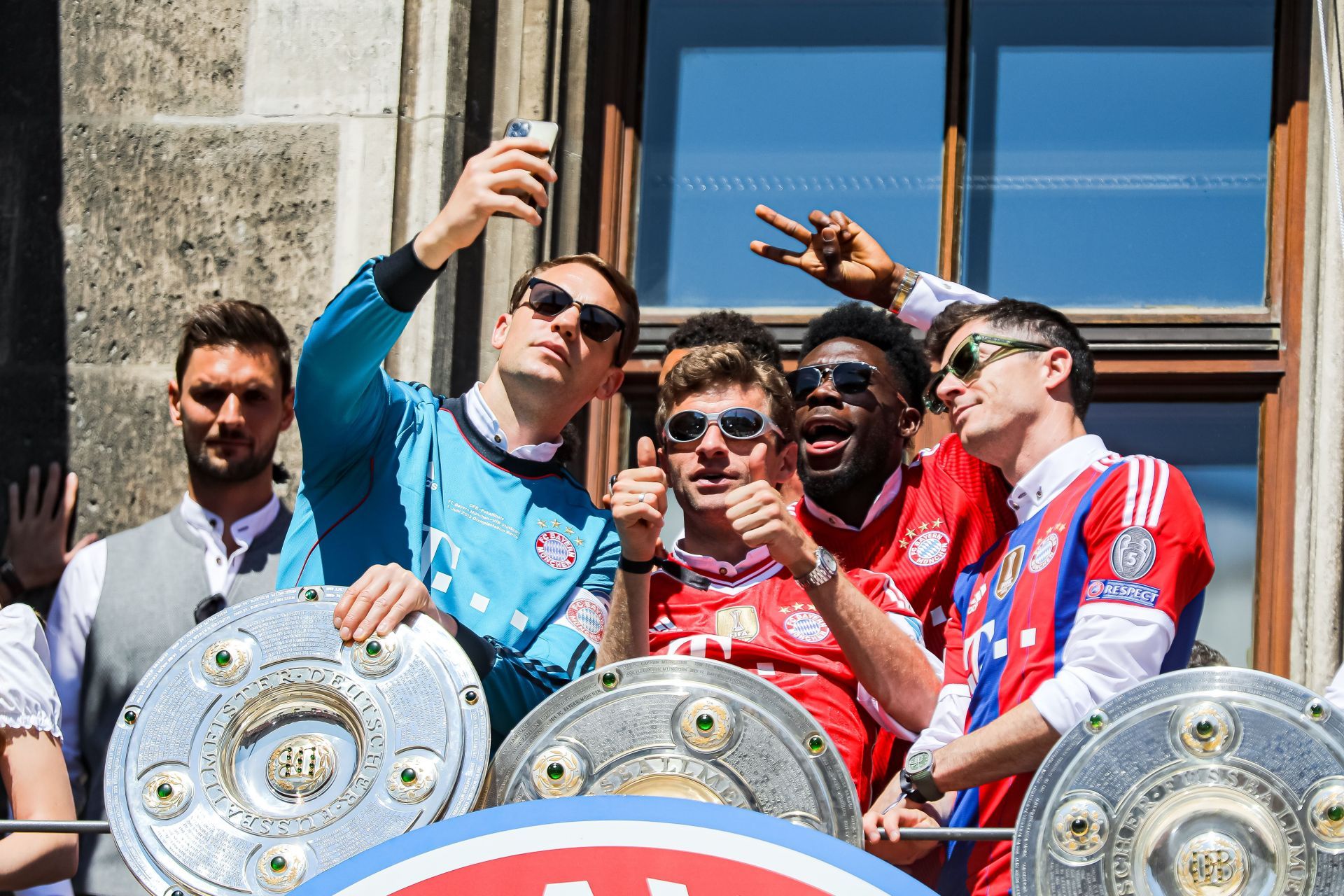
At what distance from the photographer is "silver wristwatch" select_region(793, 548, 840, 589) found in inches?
118

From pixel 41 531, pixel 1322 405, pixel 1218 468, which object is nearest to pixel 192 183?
pixel 41 531

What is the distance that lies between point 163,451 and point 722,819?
7.77ft

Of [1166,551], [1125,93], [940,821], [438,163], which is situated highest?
[1125,93]

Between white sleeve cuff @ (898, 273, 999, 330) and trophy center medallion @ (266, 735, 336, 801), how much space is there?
1758mm

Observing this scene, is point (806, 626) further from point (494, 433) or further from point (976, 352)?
point (494, 433)

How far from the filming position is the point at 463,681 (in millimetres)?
2723

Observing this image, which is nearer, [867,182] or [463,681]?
[463,681]

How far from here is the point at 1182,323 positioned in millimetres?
4352

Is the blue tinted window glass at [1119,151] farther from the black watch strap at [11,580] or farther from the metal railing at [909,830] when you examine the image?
the black watch strap at [11,580]

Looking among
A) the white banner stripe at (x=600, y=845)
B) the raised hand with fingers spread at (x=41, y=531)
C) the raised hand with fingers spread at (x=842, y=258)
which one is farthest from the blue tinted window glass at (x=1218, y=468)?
the raised hand with fingers spread at (x=41, y=531)

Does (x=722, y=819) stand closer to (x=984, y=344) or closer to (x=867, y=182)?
(x=984, y=344)

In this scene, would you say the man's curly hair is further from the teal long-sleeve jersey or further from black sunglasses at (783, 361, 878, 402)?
the teal long-sleeve jersey

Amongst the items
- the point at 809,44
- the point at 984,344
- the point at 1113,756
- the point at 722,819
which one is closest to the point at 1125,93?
the point at 809,44

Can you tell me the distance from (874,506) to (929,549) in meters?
0.18
